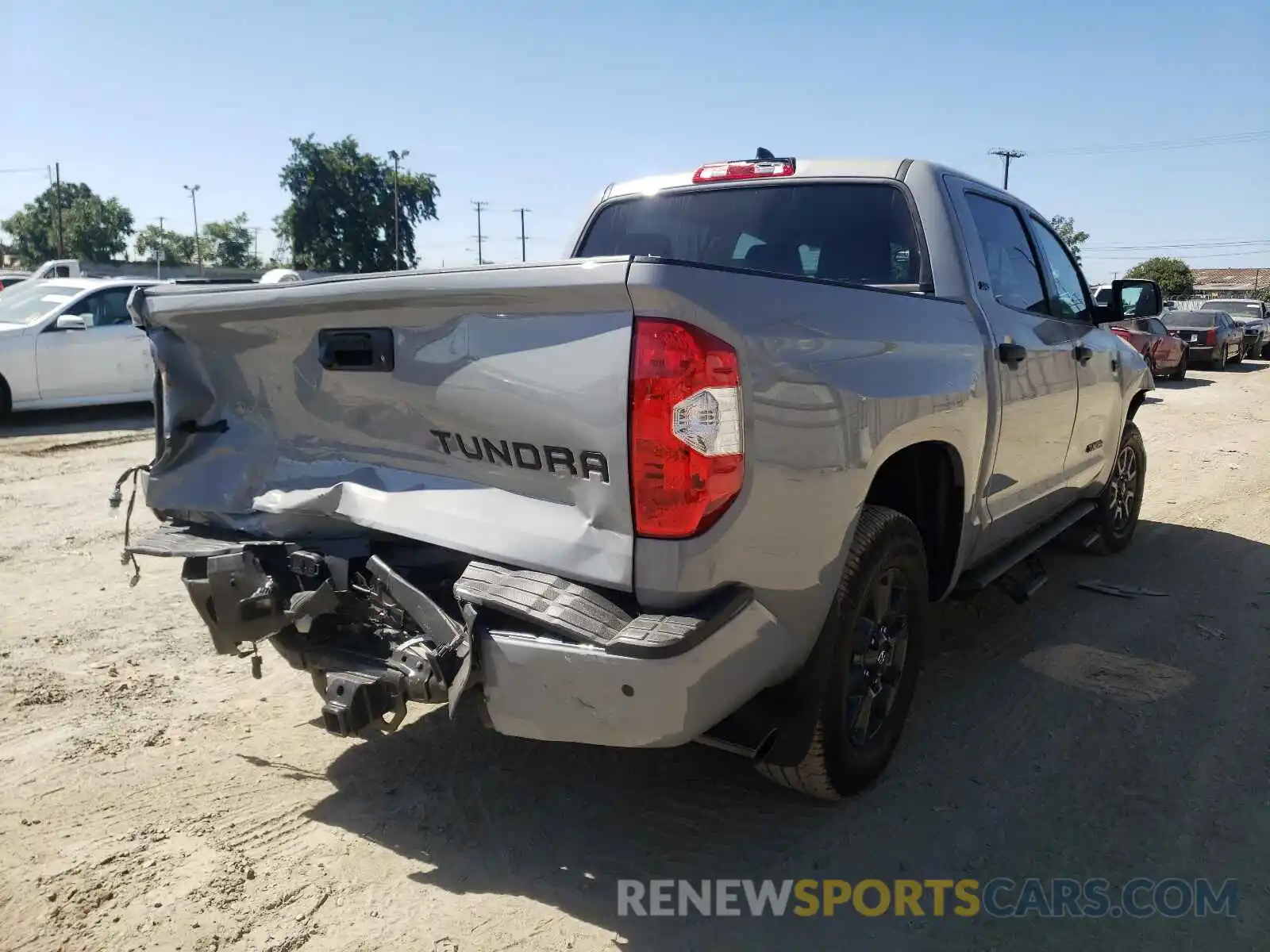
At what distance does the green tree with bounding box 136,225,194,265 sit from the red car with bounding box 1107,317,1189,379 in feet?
308

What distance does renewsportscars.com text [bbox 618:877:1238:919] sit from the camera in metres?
2.65

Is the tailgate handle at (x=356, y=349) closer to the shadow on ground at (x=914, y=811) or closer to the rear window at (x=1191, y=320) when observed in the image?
the shadow on ground at (x=914, y=811)

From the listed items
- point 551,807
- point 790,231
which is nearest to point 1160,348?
point 790,231

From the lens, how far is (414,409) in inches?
109

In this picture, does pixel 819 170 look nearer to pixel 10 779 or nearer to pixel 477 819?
pixel 477 819

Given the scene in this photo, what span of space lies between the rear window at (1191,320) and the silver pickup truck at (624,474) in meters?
21.9

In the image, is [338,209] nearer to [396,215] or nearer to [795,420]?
[396,215]

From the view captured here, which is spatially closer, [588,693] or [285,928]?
[588,693]

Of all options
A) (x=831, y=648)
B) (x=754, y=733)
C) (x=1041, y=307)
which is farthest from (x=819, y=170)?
(x=754, y=733)

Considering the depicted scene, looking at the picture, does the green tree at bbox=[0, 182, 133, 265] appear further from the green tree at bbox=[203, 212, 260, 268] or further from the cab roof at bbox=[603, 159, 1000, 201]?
the cab roof at bbox=[603, 159, 1000, 201]

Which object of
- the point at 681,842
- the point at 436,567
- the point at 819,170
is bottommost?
the point at 681,842

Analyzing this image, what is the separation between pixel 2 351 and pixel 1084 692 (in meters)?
10.7

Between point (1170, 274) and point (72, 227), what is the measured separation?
293ft

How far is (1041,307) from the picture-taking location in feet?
14.9
